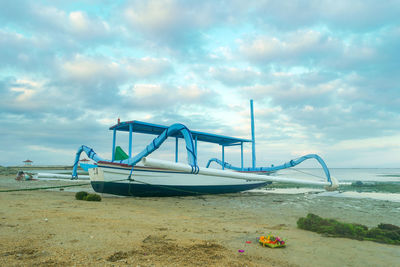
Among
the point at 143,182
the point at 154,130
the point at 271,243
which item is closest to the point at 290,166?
the point at 154,130

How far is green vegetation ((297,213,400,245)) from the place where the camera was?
550cm

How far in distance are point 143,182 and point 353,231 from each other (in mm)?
9907

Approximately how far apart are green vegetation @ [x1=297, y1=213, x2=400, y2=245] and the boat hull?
28.6 ft

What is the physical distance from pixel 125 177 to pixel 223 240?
9.01 meters

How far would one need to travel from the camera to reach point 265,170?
22141 mm

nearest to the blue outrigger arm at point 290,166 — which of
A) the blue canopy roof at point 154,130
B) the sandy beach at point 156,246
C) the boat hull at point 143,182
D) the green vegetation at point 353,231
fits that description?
the blue canopy roof at point 154,130

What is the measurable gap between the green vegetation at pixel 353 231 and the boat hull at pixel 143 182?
8731 millimetres

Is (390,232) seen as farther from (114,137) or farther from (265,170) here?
(265,170)

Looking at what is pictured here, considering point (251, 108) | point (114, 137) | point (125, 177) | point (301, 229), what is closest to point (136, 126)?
point (114, 137)

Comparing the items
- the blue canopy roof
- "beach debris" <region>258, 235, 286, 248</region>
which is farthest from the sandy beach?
the blue canopy roof

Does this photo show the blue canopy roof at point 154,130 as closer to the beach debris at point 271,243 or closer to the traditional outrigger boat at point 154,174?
the traditional outrigger boat at point 154,174

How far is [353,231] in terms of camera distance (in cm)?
572

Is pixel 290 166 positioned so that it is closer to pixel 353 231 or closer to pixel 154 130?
pixel 154 130

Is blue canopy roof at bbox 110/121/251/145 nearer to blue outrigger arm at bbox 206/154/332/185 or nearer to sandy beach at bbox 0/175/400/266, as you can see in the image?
blue outrigger arm at bbox 206/154/332/185
